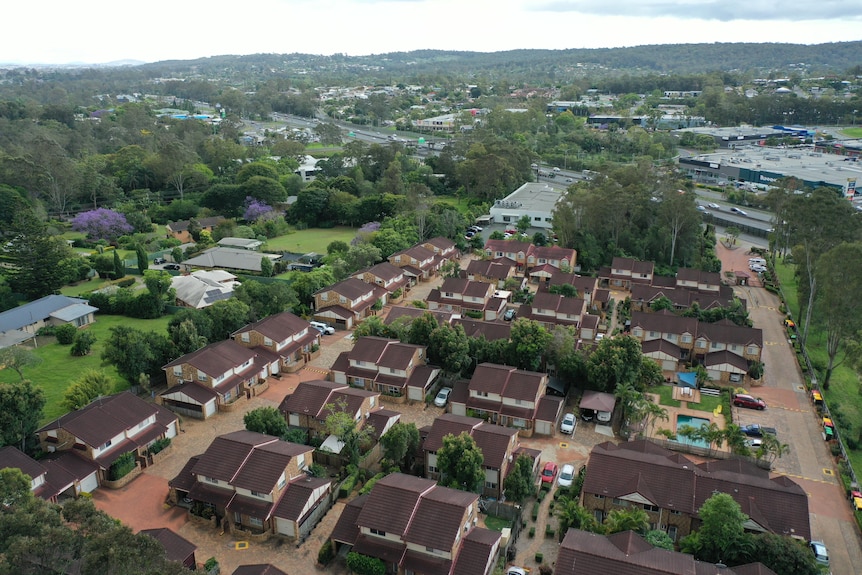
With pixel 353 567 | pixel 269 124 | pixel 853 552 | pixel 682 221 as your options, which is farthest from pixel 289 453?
pixel 269 124

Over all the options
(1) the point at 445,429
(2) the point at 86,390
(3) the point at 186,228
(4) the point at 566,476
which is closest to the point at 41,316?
(2) the point at 86,390

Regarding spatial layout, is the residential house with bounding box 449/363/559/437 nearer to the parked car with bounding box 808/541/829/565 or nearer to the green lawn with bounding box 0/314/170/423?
the parked car with bounding box 808/541/829/565

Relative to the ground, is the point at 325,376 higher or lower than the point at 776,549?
lower

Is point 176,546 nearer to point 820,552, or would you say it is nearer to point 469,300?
point 820,552

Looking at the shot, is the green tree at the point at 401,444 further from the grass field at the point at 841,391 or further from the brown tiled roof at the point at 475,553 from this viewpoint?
the grass field at the point at 841,391

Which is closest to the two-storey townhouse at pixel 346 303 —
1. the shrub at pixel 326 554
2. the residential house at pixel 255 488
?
the residential house at pixel 255 488

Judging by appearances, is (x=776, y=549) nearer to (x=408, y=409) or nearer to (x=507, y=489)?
(x=507, y=489)
